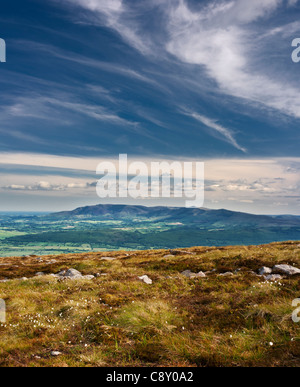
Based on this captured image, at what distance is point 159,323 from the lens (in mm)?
9773

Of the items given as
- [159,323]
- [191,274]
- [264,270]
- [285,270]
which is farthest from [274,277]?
[159,323]

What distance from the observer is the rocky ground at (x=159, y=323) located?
7379 mm

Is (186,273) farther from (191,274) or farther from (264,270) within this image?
(264,270)

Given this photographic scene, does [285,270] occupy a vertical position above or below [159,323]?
above

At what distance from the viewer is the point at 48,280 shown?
62.8ft

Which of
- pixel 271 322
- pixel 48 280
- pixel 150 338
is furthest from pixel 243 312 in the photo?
pixel 48 280

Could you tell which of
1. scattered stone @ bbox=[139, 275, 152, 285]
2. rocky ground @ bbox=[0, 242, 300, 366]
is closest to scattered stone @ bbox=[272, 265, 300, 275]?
rocky ground @ bbox=[0, 242, 300, 366]

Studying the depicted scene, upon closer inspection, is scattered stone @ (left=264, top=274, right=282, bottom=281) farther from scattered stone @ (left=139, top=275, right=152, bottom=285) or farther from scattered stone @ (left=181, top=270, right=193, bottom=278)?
scattered stone @ (left=139, top=275, right=152, bottom=285)

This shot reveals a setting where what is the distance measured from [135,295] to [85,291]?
152 inches

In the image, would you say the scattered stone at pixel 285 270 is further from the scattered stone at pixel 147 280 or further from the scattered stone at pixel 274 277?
the scattered stone at pixel 147 280

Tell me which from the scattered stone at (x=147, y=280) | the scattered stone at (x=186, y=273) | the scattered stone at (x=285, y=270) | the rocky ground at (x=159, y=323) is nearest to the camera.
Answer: the rocky ground at (x=159, y=323)

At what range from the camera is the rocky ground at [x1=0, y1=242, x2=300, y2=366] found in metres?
7.38

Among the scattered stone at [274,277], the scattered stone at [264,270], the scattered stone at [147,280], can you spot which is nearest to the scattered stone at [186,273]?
the scattered stone at [147,280]
